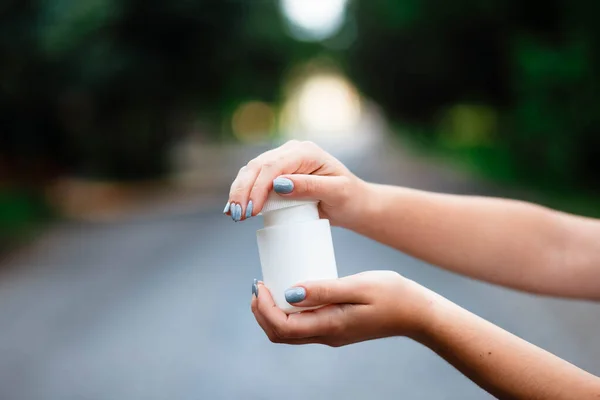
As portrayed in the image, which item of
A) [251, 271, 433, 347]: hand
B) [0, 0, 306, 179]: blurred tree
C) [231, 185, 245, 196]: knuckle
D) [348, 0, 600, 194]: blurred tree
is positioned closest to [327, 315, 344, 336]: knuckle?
[251, 271, 433, 347]: hand

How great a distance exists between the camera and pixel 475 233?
7.32ft

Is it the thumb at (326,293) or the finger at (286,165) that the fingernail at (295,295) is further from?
the finger at (286,165)

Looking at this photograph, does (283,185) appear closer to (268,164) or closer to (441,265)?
(268,164)

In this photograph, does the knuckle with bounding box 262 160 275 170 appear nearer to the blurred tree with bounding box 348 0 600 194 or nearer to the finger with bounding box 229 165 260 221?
the finger with bounding box 229 165 260 221

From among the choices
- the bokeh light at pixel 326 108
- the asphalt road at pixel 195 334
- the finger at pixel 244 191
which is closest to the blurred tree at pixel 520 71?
the asphalt road at pixel 195 334

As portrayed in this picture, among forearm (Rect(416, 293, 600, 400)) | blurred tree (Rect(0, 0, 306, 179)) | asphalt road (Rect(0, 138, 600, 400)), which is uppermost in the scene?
blurred tree (Rect(0, 0, 306, 179))

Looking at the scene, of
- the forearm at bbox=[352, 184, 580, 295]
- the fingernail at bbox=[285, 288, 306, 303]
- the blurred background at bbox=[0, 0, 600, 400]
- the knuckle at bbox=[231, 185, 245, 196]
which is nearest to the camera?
the fingernail at bbox=[285, 288, 306, 303]

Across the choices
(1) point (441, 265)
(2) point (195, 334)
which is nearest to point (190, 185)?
(2) point (195, 334)

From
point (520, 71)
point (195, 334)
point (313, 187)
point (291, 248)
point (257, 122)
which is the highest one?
point (257, 122)

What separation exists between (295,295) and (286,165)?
1.16ft

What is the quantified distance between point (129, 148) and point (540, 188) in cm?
1145

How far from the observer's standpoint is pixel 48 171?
63.4 ft

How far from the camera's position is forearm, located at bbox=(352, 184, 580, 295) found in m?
2.16

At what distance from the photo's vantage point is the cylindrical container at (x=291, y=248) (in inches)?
64.4
